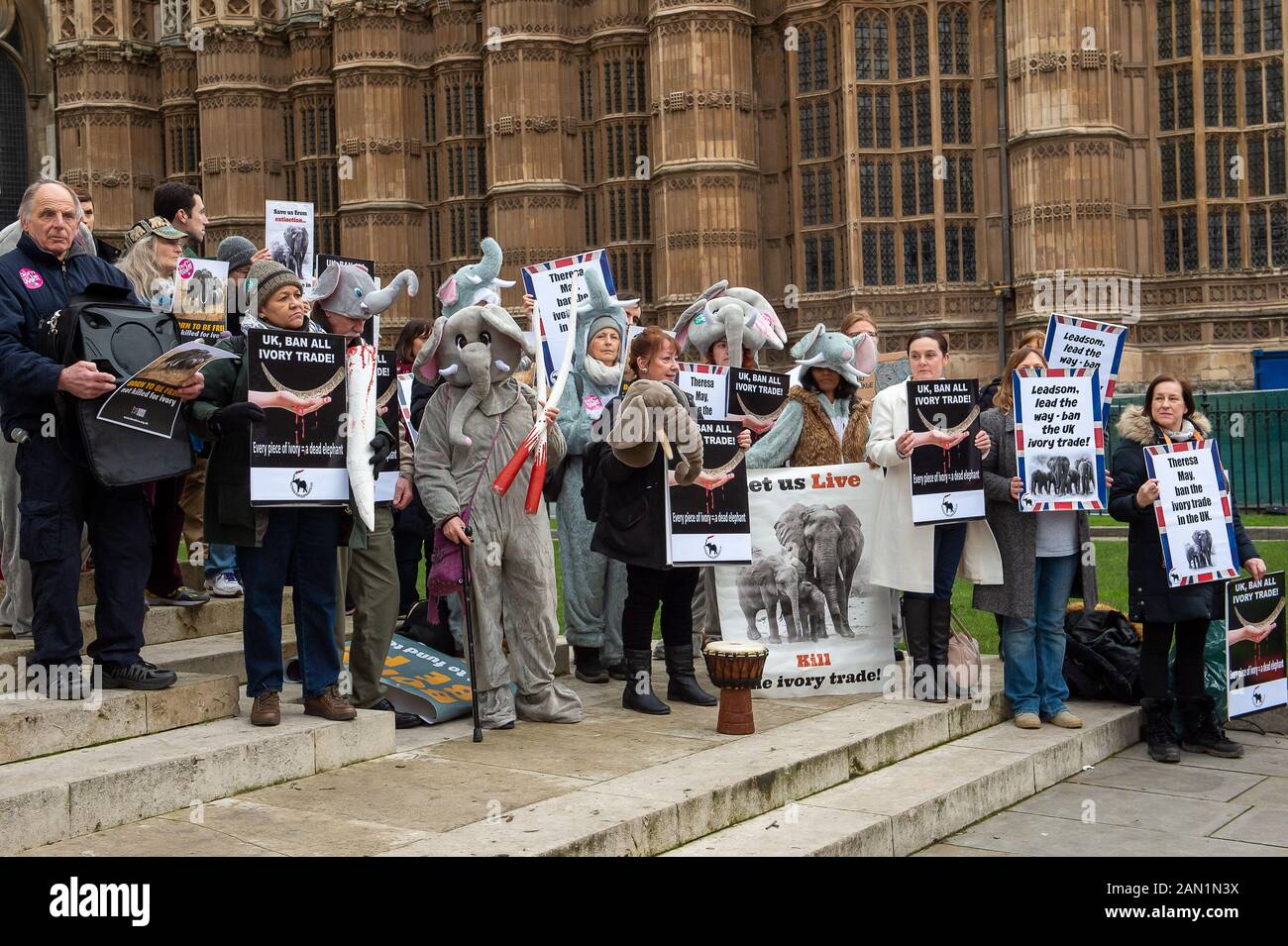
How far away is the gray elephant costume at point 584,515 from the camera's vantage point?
7621 millimetres

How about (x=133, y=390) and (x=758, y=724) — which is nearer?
(x=133, y=390)

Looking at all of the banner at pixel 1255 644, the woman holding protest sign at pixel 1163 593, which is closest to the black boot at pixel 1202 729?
the woman holding protest sign at pixel 1163 593

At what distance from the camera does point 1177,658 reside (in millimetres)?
7074

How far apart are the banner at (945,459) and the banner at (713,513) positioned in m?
0.85

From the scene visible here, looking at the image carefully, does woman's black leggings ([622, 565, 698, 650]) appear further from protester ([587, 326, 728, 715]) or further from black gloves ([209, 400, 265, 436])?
black gloves ([209, 400, 265, 436])

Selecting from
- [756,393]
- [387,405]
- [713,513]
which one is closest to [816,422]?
[756,393]

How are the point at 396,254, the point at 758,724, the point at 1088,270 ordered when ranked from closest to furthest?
the point at 758,724
the point at 1088,270
the point at 396,254

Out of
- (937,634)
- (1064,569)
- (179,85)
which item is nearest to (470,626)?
(937,634)

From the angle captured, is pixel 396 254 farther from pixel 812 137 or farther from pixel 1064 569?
pixel 1064 569

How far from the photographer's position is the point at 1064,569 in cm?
702

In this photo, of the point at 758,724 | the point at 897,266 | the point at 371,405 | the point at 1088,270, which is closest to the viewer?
the point at 371,405

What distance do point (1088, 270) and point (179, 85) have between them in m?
23.4

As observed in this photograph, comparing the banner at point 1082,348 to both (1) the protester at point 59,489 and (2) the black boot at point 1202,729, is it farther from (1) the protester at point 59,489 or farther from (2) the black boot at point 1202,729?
(1) the protester at point 59,489

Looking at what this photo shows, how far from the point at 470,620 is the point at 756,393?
2.13 metres
